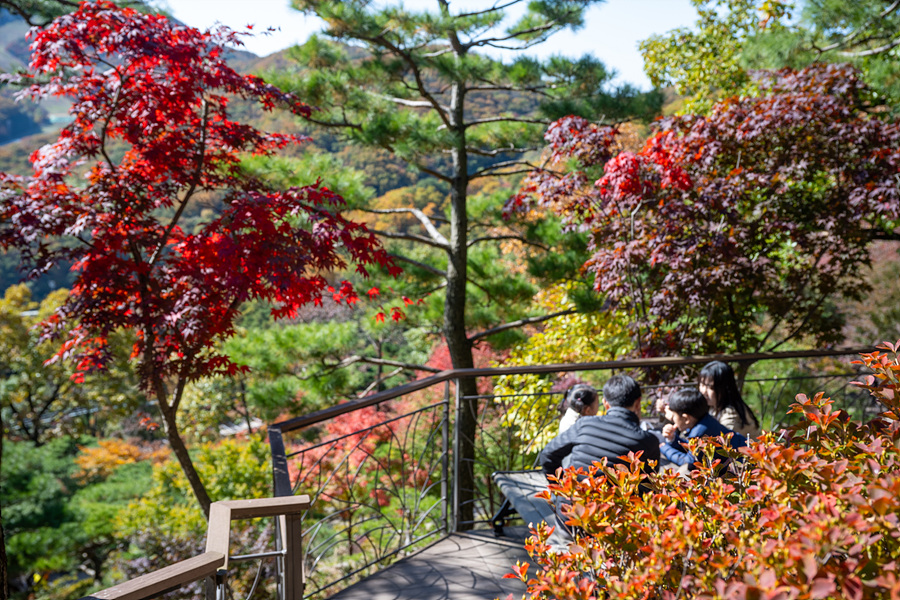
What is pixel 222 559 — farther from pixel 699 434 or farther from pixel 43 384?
pixel 43 384

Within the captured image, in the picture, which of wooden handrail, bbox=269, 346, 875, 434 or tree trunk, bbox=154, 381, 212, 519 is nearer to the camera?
wooden handrail, bbox=269, 346, 875, 434

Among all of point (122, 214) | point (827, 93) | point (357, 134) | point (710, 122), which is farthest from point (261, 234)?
point (827, 93)

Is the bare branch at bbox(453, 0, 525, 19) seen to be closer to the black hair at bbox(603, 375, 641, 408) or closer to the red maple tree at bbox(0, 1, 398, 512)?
the red maple tree at bbox(0, 1, 398, 512)

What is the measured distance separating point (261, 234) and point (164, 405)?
149cm

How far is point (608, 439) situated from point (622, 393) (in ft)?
0.83

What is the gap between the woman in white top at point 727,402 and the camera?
2781 mm

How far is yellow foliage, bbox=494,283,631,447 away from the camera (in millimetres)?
5621

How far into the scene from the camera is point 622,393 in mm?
2328

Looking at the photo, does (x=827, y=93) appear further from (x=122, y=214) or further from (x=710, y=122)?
(x=122, y=214)

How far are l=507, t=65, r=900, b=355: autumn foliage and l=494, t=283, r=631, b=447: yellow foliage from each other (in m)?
0.85

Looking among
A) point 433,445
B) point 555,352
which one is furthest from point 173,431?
point 555,352

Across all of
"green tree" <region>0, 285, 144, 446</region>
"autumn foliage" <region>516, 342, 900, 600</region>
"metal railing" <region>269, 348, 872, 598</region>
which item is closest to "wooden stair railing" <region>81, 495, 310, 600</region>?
"metal railing" <region>269, 348, 872, 598</region>

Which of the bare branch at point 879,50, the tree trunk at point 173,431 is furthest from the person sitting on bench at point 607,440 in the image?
the bare branch at point 879,50

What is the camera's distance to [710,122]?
4.43 metres
